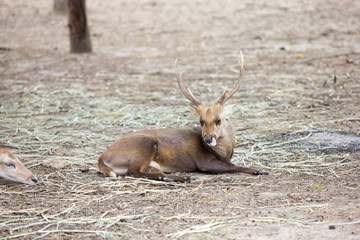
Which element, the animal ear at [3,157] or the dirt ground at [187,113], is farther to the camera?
the animal ear at [3,157]

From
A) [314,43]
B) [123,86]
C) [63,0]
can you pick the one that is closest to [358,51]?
[314,43]

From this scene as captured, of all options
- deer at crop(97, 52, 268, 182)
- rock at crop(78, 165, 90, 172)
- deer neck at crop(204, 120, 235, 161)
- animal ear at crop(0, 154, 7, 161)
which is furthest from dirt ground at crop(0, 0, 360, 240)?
animal ear at crop(0, 154, 7, 161)

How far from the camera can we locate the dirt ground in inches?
176

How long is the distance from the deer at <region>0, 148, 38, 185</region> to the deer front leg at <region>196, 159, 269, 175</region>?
1.83m

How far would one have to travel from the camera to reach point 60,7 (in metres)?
18.7

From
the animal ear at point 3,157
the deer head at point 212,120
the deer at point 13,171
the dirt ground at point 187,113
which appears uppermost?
the deer head at point 212,120

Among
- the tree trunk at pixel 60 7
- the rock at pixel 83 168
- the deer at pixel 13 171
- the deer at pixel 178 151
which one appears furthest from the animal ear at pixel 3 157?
the tree trunk at pixel 60 7

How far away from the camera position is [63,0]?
60.7 feet

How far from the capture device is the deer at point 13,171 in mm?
5520

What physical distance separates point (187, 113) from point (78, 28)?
5.77 metres

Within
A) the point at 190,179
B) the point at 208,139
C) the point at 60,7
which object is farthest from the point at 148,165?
the point at 60,7

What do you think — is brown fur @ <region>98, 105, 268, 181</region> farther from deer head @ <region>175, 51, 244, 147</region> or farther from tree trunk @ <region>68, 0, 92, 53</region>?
tree trunk @ <region>68, 0, 92, 53</region>

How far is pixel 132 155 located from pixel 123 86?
5.24m

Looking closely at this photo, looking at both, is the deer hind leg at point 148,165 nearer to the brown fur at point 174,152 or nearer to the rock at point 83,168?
the brown fur at point 174,152
